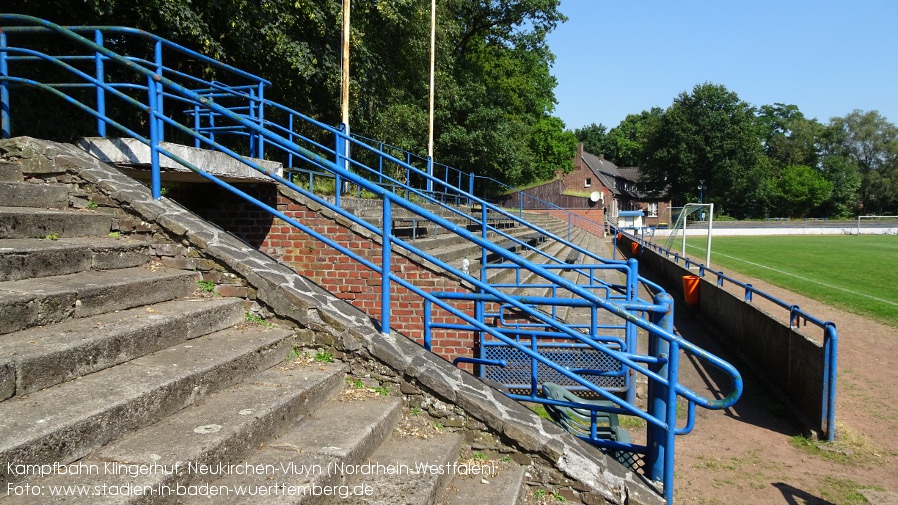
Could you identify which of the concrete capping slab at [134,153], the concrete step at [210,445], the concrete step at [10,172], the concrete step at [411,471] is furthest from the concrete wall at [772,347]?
the concrete step at [10,172]

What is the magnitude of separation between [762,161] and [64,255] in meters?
75.3

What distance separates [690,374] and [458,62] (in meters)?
27.0

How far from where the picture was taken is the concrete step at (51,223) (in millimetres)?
3525

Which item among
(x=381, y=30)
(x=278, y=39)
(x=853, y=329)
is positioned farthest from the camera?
(x=381, y=30)

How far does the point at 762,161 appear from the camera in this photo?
67375mm

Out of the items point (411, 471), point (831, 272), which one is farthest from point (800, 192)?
point (411, 471)

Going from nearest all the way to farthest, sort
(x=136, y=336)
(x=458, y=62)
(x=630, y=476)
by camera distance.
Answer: (x=136, y=336)
(x=630, y=476)
(x=458, y=62)

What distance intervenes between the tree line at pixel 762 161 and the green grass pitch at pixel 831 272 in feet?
112

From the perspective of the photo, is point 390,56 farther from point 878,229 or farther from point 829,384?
point 878,229

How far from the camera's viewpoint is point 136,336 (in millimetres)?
2955

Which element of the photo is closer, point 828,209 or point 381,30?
point 381,30

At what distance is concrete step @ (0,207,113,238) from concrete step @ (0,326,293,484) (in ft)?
4.31

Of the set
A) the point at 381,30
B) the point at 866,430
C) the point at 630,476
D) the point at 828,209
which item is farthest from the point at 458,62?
the point at 828,209

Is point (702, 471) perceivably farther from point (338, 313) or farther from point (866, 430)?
point (338, 313)
